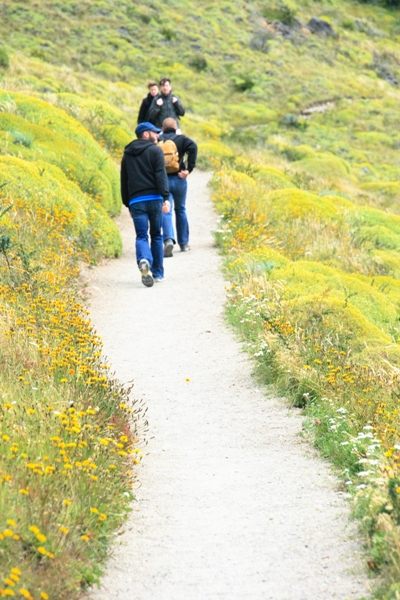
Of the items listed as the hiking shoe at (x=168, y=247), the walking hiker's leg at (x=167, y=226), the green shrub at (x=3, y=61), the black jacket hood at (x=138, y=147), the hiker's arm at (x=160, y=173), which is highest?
the black jacket hood at (x=138, y=147)

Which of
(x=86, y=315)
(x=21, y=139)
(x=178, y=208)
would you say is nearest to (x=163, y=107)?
(x=21, y=139)

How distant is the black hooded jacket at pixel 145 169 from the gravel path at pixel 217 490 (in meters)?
1.98

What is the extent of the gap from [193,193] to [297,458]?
12.8 m

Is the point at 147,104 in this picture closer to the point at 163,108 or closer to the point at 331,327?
the point at 163,108

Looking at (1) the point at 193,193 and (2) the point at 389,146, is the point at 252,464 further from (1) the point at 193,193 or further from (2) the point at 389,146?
(2) the point at 389,146

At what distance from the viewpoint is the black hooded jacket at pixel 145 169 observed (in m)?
10.9

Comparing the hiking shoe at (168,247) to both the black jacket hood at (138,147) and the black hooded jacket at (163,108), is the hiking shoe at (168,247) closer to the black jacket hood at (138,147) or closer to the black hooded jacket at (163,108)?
the black jacket hood at (138,147)

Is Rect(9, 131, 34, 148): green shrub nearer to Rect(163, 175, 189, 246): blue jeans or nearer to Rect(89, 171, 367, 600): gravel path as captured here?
Rect(163, 175, 189, 246): blue jeans

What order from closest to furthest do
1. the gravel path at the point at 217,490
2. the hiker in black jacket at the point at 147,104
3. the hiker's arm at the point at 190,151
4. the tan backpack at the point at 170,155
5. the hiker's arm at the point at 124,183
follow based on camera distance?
the gravel path at the point at 217,490 → the hiker's arm at the point at 124,183 → the tan backpack at the point at 170,155 → the hiker's arm at the point at 190,151 → the hiker in black jacket at the point at 147,104

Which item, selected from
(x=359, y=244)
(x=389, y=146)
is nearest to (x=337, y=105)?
(x=389, y=146)

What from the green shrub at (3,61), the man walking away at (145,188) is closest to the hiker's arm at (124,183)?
the man walking away at (145,188)

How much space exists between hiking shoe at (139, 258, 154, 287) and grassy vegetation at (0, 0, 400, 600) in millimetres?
961

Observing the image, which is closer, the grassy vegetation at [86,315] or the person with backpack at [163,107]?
the grassy vegetation at [86,315]

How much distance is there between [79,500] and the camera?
4508mm
